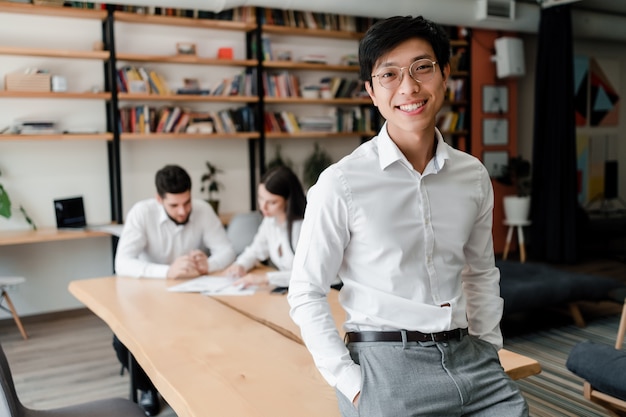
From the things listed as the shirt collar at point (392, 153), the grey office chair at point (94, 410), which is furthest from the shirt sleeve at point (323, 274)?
the grey office chair at point (94, 410)

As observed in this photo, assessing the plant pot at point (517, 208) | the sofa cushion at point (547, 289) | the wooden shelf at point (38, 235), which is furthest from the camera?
the plant pot at point (517, 208)

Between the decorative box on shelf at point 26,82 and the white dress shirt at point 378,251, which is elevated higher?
the decorative box on shelf at point 26,82

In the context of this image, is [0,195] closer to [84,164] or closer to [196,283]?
[84,164]

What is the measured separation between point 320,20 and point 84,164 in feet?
8.74

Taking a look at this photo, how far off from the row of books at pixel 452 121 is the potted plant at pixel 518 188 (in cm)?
73

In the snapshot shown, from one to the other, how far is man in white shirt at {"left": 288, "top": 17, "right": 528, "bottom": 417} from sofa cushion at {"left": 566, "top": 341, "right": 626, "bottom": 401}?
129 centimetres

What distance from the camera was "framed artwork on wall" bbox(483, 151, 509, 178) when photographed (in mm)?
7230

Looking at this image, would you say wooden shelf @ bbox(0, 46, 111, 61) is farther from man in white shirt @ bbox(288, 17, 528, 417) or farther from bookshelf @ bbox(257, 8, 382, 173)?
man in white shirt @ bbox(288, 17, 528, 417)

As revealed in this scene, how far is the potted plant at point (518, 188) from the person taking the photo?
271 inches

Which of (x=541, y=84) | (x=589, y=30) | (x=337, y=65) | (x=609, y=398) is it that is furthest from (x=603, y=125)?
(x=609, y=398)

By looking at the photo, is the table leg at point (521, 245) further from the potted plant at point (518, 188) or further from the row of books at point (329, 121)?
the row of books at point (329, 121)

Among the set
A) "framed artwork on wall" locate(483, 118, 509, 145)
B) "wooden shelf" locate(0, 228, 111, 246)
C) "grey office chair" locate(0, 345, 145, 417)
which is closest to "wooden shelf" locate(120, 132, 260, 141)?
"wooden shelf" locate(0, 228, 111, 246)

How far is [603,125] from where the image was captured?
8297 mm

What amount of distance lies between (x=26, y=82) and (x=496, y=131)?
16.6ft
